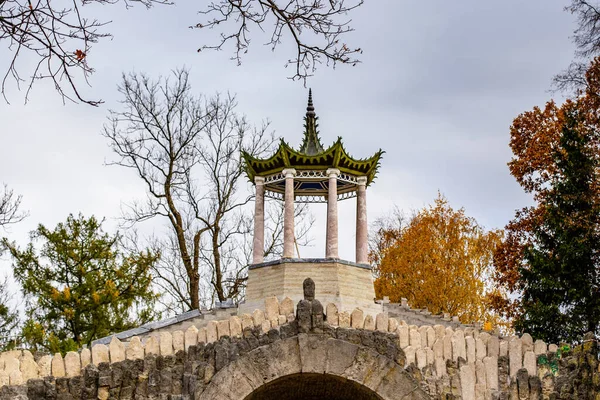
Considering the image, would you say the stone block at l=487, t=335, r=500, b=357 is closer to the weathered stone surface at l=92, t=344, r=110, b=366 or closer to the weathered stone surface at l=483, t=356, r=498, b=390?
the weathered stone surface at l=483, t=356, r=498, b=390

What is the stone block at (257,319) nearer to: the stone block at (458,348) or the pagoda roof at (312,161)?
the stone block at (458,348)

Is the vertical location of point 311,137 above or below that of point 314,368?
above

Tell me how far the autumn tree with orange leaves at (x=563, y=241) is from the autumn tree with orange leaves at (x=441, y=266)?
5.12 meters

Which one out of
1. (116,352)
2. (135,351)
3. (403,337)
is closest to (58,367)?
(116,352)

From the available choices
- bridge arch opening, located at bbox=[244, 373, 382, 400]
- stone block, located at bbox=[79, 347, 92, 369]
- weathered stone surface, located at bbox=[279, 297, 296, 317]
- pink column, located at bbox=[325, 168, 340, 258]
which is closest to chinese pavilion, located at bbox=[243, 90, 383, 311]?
pink column, located at bbox=[325, 168, 340, 258]

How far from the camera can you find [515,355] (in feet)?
41.7

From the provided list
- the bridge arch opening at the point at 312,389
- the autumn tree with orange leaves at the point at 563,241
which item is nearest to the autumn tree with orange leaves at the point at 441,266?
the autumn tree with orange leaves at the point at 563,241

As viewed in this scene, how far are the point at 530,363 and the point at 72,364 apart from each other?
6356 millimetres

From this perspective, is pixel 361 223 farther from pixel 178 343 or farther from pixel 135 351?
pixel 135 351

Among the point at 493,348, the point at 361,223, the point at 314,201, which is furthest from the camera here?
the point at 314,201

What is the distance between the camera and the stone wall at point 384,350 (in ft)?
40.1

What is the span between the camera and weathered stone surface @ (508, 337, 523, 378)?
41.5 ft

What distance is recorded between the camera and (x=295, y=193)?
67.8 feet

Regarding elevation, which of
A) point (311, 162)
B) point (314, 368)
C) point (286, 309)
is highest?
point (311, 162)
